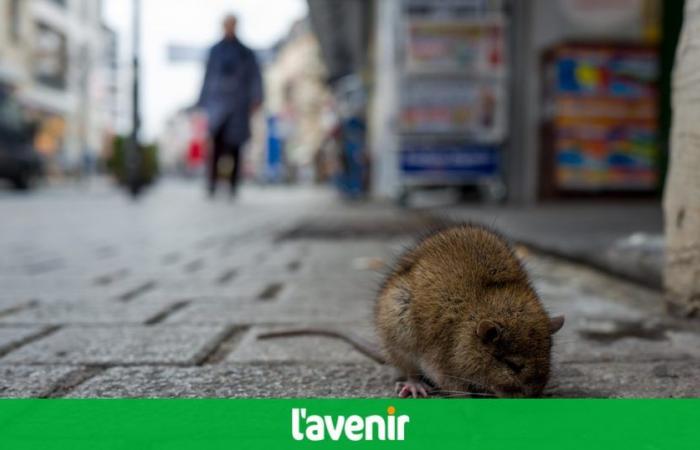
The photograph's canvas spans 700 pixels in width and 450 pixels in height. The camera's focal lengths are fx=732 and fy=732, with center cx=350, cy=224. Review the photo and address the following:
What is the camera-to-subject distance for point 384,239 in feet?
18.7

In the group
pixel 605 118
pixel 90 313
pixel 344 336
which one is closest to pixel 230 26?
pixel 605 118

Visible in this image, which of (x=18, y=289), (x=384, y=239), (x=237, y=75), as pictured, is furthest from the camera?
(x=237, y=75)

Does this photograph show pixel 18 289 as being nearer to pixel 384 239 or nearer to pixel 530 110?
pixel 384 239

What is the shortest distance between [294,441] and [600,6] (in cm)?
858

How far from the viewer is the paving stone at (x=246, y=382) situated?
5.42 feet

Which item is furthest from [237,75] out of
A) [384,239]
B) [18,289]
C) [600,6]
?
[18,289]

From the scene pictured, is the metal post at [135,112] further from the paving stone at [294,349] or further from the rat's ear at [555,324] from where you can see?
the rat's ear at [555,324]

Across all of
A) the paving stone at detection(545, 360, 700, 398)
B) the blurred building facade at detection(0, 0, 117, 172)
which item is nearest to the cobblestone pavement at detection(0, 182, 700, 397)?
the paving stone at detection(545, 360, 700, 398)

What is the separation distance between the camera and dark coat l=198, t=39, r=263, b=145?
1192 cm

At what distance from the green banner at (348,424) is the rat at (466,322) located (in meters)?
0.07

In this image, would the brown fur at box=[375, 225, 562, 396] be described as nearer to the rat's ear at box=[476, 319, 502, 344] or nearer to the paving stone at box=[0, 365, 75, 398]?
the rat's ear at box=[476, 319, 502, 344]

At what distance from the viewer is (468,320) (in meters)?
1.62

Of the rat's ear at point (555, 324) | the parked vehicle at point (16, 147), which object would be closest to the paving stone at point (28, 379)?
the rat's ear at point (555, 324)

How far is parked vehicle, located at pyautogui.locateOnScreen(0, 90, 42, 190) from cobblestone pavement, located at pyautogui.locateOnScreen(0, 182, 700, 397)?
13444 millimetres
